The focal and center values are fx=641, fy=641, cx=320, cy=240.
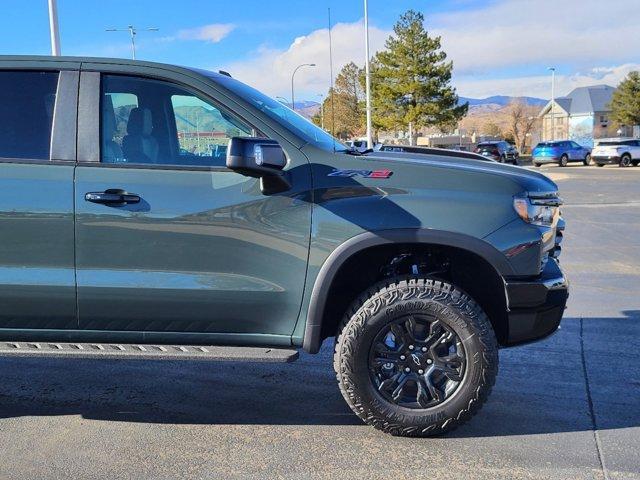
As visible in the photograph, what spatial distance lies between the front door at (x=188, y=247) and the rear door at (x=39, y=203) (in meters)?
0.09

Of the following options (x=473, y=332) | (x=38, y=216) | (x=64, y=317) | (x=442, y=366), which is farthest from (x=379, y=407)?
(x=38, y=216)

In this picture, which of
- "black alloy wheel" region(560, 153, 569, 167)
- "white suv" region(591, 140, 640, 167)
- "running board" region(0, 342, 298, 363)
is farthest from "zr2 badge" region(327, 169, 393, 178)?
"black alloy wheel" region(560, 153, 569, 167)

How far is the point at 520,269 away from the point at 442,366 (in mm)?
680

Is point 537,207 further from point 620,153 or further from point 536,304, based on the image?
point 620,153

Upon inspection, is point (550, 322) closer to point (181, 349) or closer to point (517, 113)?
point (181, 349)

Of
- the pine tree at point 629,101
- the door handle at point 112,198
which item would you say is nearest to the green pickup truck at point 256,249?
the door handle at point 112,198

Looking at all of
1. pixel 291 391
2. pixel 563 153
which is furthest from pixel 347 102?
pixel 291 391

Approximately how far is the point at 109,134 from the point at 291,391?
2.06 metres

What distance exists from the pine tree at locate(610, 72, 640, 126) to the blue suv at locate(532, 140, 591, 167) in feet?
73.5

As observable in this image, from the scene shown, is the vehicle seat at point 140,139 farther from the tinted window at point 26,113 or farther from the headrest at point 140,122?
the tinted window at point 26,113

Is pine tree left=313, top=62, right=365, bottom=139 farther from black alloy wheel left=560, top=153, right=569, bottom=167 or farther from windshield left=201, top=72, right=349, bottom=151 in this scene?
windshield left=201, top=72, right=349, bottom=151

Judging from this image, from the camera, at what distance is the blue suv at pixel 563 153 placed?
129 ft

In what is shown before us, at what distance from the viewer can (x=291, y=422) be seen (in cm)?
390

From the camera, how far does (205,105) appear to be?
12.1 feet
